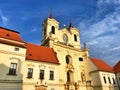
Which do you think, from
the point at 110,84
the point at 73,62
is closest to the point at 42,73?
the point at 73,62

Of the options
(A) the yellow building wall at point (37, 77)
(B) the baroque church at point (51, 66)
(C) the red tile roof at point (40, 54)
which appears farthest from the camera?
(C) the red tile roof at point (40, 54)

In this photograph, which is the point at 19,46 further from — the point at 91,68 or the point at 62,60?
the point at 91,68

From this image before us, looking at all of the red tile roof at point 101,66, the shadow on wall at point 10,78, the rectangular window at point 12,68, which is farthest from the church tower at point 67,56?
the rectangular window at point 12,68

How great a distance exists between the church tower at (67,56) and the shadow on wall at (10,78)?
1188cm

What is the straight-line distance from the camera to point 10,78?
20.1 metres

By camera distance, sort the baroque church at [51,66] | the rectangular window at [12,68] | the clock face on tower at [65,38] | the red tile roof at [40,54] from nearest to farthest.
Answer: the rectangular window at [12,68] < the baroque church at [51,66] < the red tile roof at [40,54] < the clock face on tower at [65,38]

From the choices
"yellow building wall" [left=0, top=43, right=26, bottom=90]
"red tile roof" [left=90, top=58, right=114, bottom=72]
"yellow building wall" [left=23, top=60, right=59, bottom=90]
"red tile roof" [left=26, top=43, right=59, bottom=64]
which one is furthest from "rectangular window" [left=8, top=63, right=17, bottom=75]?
"red tile roof" [left=90, top=58, right=114, bottom=72]

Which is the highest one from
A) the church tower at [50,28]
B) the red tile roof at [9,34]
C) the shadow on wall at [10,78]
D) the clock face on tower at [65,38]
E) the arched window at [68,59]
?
the church tower at [50,28]

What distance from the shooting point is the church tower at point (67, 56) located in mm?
31836

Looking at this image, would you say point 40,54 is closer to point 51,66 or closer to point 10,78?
point 51,66

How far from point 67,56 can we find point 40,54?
9803mm

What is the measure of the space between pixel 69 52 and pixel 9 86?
19.7 m

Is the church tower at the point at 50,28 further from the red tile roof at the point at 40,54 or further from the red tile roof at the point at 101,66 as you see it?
the red tile roof at the point at 101,66

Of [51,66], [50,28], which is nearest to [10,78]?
[51,66]
